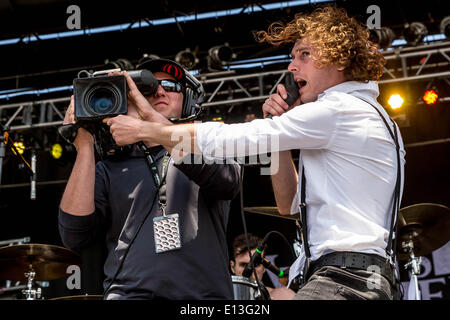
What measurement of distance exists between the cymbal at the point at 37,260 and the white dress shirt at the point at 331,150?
10.1ft

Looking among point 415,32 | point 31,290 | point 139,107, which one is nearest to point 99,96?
point 139,107

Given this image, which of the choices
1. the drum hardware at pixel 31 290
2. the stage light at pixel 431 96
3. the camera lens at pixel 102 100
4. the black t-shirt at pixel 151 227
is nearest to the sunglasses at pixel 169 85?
the black t-shirt at pixel 151 227

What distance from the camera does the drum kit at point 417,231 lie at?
426 centimetres

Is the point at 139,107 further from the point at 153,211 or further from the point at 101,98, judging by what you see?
the point at 153,211

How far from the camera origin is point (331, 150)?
1.85 metres

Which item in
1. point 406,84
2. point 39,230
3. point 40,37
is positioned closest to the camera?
point 406,84

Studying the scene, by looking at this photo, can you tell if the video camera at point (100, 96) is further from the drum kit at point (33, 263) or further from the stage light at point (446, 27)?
the stage light at point (446, 27)

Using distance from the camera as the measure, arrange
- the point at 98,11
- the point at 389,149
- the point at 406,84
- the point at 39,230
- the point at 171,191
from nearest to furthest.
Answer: the point at 389,149 → the point at 171,191 → the point at 406,84 → the point at 98,11 → the point at 39,230

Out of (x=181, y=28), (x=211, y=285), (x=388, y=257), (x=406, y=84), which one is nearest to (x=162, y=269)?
(x=211, y=285)

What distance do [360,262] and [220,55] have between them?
15.3ft

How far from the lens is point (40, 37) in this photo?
674cm
